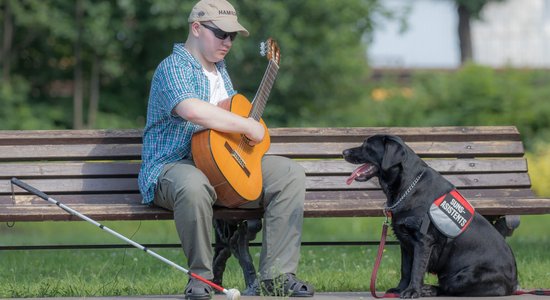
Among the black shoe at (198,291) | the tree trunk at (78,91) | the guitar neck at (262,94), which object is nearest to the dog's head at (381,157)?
the guitar neck at (262,94)

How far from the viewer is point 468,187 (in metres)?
6.75

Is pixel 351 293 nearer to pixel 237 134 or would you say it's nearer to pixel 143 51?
pixel 237 134

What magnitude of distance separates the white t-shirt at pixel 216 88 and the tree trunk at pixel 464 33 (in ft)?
87.6

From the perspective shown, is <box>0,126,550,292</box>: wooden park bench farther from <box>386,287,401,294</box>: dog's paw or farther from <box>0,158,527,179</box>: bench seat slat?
<box>386,287,401,294</box>: dog's paw

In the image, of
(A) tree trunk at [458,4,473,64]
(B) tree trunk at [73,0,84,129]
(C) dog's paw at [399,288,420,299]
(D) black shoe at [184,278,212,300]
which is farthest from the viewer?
(A) tree trunk at [458,4,473,64]

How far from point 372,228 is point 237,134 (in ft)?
20.5

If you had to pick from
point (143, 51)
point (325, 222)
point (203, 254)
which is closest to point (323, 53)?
point (143, 51)

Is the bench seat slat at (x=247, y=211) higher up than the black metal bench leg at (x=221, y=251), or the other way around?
the bench seat slat at (x=247, y=211)

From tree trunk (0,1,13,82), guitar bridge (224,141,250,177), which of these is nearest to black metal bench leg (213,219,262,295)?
guitar bridge (224,141,250,177)

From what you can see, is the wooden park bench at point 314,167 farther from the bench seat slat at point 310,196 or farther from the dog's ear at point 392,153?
the dog's ear at point 392,153

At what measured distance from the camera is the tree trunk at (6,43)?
19656 millimetres

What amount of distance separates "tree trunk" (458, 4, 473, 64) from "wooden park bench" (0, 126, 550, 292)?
25.7m

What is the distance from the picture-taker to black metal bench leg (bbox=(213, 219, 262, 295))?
19.6 ft

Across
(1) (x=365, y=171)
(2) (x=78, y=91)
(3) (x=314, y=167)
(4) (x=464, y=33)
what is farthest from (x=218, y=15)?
(4) (x=464, y=33)
